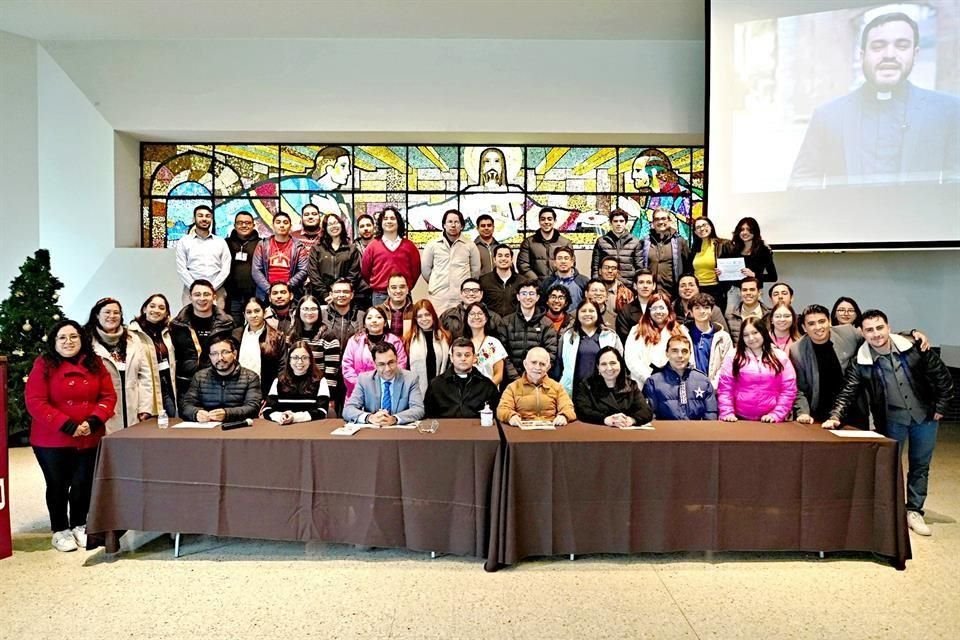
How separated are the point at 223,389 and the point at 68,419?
2.67 ft

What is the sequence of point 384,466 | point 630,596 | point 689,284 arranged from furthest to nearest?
point 689,284 < point 384,466 < point 630,596

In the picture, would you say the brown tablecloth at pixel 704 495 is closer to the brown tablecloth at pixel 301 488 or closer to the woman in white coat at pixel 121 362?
the brown tablecloth at pixel 301 488

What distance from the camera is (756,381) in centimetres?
388

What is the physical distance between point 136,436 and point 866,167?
21.5 feet

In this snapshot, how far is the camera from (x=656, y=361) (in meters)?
4.45

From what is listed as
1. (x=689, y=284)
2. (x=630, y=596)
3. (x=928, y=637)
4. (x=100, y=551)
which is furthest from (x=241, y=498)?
(x=689, y=284)

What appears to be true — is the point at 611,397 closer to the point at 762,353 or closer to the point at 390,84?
the point at 762,353

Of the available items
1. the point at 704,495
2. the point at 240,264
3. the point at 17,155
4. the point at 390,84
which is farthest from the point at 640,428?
the point at 17,155

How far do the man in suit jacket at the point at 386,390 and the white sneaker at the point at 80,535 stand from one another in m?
1.63

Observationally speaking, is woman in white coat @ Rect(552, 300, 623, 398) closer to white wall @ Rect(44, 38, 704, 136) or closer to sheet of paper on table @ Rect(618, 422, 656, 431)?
sheet of paper on table @ Rect(618, 422, 656, 431)

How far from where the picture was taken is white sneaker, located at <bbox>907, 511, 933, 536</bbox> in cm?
378

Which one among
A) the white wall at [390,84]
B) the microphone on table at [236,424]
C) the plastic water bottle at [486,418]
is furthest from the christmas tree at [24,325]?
the plastic water bottle at [486,418]

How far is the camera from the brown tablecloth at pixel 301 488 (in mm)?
3256

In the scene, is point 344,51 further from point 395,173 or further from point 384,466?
point 384,466
